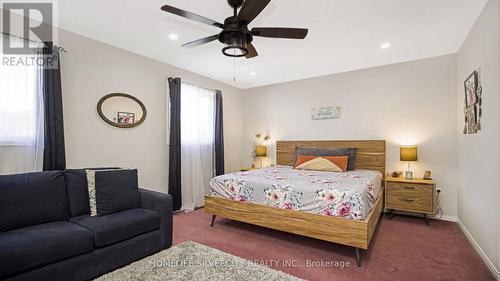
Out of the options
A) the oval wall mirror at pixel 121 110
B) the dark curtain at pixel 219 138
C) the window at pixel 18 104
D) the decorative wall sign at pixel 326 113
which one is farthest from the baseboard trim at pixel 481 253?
the window at pixel 18 104

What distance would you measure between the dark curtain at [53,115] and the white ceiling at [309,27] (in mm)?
531

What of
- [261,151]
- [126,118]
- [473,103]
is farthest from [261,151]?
[473,103]

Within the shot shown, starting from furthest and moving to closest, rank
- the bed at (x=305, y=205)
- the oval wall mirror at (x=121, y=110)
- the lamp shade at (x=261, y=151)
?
1. the lamp shade at (x=261, y=151)
2. the oval wall mirror at (x=121, y=110)
3. the bed at (x=305, y=205)

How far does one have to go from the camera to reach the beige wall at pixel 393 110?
350cm

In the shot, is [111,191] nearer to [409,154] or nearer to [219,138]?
[219,138]

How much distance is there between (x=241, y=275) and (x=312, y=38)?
9.16ft

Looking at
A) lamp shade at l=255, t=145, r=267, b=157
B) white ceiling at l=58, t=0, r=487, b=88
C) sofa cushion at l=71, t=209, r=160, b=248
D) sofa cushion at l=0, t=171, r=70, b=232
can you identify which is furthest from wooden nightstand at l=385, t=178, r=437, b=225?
sofa cushion at l=0, t=171, r=70, b=232

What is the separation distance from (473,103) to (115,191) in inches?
158

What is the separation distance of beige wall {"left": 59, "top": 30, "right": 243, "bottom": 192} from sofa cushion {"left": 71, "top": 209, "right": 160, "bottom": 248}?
1049 mm

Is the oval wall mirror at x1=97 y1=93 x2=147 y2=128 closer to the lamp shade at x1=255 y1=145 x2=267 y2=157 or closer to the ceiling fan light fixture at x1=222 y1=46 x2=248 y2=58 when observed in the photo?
the ceiling fan light fixture at x1=222 y1=46 x2=248 y2=58

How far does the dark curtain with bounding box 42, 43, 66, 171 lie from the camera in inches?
98.8

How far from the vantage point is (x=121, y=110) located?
3279 millimetres

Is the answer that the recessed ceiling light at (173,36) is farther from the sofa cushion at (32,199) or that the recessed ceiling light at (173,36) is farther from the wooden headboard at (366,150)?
the wooden headboard at (366,150)

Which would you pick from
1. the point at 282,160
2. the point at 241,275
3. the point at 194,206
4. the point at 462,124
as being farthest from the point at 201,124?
the point at 462,124
